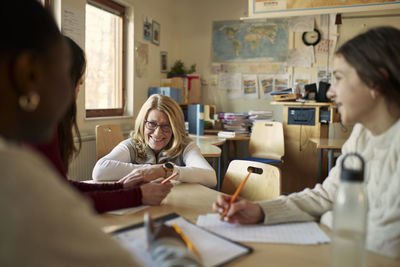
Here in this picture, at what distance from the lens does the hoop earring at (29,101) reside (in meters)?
0.50

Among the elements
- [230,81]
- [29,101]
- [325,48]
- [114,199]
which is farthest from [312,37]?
[29,101]

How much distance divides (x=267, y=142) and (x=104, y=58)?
6.81 feet


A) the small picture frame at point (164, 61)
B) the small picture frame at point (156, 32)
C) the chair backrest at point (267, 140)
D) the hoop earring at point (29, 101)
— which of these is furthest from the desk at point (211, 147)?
the hoop earring at point (29, 101)

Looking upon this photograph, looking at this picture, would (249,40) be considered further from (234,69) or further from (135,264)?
(135,264)

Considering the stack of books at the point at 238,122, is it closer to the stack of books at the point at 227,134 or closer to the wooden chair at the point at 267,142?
the wooden chair at the point at 267,142

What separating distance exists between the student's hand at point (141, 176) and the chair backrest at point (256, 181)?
0.39m

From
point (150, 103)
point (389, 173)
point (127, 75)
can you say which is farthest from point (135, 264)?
point (127, 75)

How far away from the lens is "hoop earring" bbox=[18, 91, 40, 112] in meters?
0.50

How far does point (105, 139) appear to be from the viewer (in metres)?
3.01

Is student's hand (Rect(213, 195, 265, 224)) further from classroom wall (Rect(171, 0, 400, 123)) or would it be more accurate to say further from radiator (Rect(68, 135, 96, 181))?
classroom wall (Rect(171, 0, 400, 123))

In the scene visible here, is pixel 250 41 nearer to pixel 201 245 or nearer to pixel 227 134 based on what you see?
pixel 227 134

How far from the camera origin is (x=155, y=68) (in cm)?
457

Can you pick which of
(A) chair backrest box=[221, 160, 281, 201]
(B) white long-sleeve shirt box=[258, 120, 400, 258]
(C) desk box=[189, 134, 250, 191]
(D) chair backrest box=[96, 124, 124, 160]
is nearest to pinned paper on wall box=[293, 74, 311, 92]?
(C) desk box=[189, 134, 250, 191]

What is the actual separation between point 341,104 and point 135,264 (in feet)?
2.48
